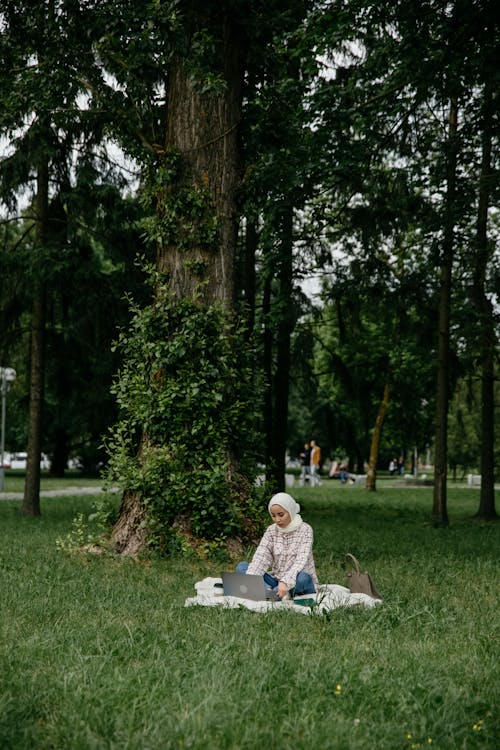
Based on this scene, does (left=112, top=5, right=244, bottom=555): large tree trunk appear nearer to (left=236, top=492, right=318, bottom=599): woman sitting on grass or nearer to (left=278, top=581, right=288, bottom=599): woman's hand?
(left=236, top=492, right=318, bottom=599): woman sitting on grass

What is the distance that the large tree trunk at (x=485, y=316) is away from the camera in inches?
607

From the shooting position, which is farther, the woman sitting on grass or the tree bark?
the tree bark

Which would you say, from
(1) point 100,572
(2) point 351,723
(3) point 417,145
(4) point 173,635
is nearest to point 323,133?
(3) point 417,145

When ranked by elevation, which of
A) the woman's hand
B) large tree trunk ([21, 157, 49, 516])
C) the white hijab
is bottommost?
the woman's hand

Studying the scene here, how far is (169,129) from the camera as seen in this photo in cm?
1154

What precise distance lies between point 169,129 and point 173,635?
7.59 meters

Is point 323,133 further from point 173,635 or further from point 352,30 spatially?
point 173,635

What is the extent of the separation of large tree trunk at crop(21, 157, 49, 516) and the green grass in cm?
793

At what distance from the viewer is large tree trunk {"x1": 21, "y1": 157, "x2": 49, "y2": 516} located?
16.8 m

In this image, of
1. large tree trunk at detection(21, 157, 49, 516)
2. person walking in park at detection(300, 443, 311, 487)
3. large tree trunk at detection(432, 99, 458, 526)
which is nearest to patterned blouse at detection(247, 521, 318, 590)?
large tree trunk at detection(432, 99, 458, 526)

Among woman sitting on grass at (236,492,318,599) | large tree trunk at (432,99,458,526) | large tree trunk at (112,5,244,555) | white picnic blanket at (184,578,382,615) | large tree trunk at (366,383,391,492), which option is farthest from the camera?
large tree trunk at (366,383,391,492)

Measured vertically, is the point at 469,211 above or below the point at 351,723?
above

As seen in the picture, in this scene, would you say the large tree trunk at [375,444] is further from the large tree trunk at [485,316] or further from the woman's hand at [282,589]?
the woman's hand at [282,589]

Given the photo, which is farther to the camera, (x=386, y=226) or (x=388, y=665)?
(x=386, y=226)
